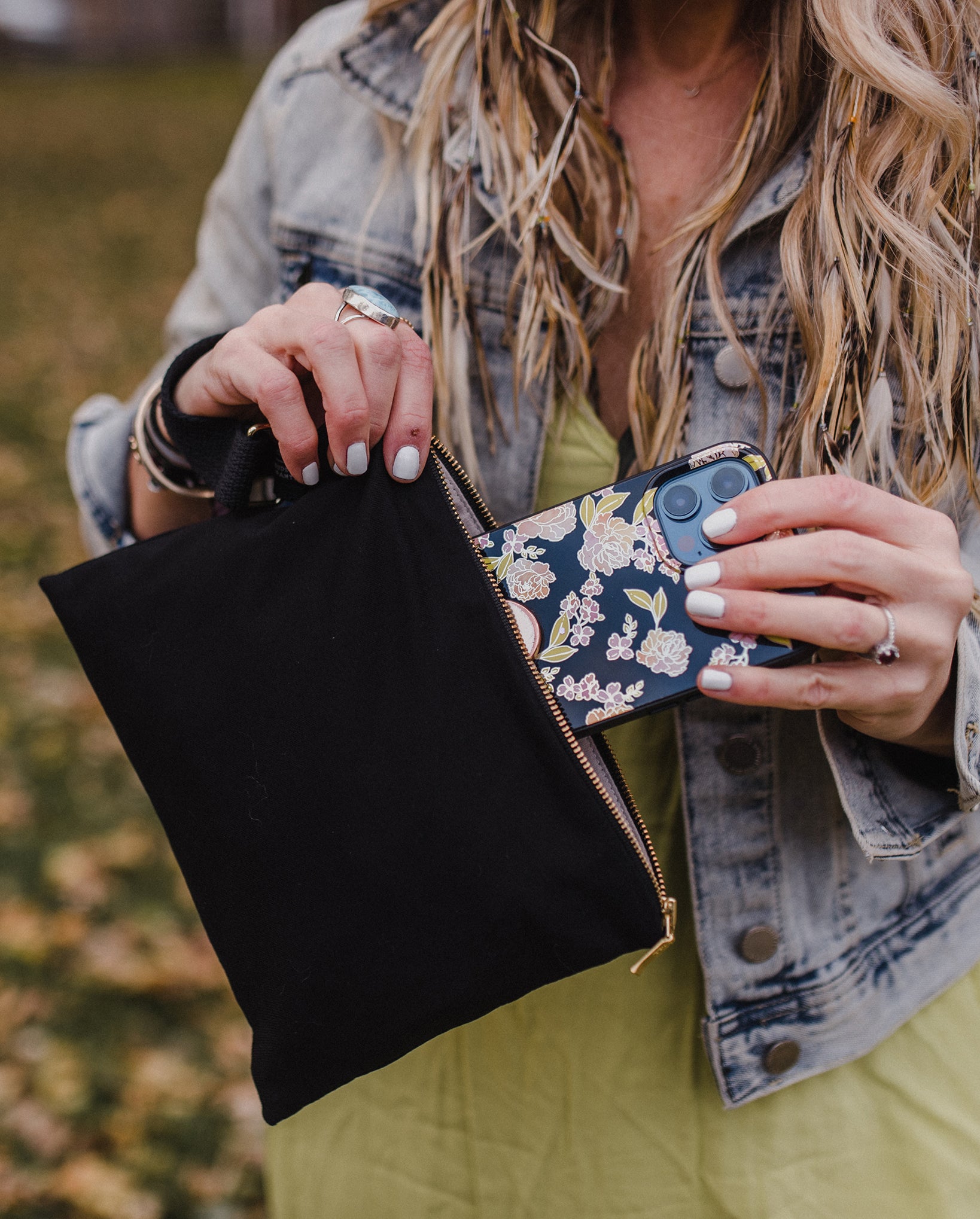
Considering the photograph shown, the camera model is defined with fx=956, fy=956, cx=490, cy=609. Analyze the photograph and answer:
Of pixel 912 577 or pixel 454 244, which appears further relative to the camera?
pixel 454 244

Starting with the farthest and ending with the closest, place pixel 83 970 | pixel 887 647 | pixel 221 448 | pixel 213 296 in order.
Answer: pixel 83 970, pixel 213 296, pixel 221 448, pixel 887 647

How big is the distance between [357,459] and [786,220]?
0.58m

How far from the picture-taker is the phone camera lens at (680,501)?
0.95 meters

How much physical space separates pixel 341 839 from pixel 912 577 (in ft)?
1.94

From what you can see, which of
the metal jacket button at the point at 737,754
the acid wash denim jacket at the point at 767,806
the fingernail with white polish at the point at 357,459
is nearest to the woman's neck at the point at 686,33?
the acid wash denim jacket at the point at 767,806

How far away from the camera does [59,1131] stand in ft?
7.29

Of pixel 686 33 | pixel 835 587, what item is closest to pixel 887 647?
pixel 835 587

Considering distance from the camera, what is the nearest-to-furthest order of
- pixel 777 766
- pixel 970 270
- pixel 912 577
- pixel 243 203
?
pixel 912 577 → pixel 970 270 → pixel 777 766 → pixel 243 203

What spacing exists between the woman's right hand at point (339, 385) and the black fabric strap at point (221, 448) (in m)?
0.05

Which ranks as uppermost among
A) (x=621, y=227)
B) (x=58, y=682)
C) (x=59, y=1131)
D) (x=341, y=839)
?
(x=621, y=227)

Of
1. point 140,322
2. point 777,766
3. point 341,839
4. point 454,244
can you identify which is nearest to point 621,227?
point 454,244

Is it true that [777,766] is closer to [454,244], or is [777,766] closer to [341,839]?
[341,839]

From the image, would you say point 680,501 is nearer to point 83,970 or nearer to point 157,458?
point 157,458

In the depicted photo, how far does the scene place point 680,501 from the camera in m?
0.96
